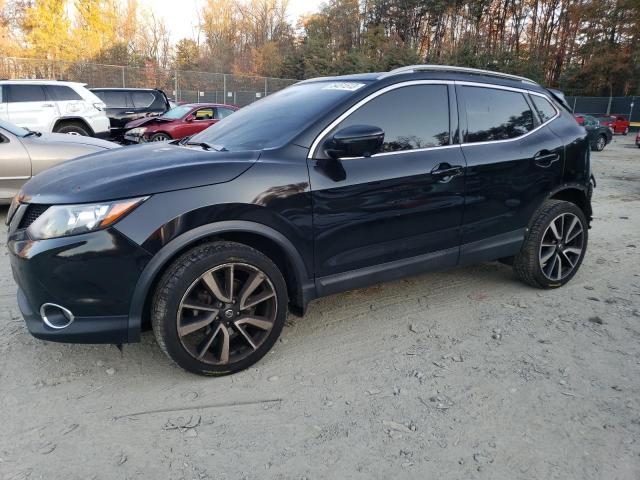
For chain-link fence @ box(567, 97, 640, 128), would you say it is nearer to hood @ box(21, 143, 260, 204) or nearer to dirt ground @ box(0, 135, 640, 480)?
dirt ground @ box(0, 135, 640, 480)

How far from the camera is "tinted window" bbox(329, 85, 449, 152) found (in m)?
3.14

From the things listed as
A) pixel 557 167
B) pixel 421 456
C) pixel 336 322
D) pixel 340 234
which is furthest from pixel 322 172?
pixel 557 167

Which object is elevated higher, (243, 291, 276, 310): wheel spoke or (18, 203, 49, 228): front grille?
(18, 203, 49, 228): front grille

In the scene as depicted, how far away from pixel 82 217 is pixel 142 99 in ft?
48.6

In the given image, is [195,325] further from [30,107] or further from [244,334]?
[30,107]

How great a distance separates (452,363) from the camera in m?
3.00

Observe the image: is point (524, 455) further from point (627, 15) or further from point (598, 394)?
point (627, 15)

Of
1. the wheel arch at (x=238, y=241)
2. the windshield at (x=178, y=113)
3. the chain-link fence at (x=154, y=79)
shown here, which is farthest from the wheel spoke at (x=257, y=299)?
the chain-link fence at (x=154, y=79)

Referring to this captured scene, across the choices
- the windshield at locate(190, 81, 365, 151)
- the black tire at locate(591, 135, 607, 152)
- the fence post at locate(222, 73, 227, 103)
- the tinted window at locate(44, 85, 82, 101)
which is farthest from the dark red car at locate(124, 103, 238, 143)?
the black tire at locate(591, 135, 607, 152)

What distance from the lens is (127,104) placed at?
15.5 metres

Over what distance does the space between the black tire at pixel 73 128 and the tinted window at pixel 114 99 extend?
172 inches

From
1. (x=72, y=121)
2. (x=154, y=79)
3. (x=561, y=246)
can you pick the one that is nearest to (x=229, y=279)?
(x=561, y=246)

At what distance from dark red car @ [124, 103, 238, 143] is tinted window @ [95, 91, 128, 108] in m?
2.50

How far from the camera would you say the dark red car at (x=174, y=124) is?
41.1ft
